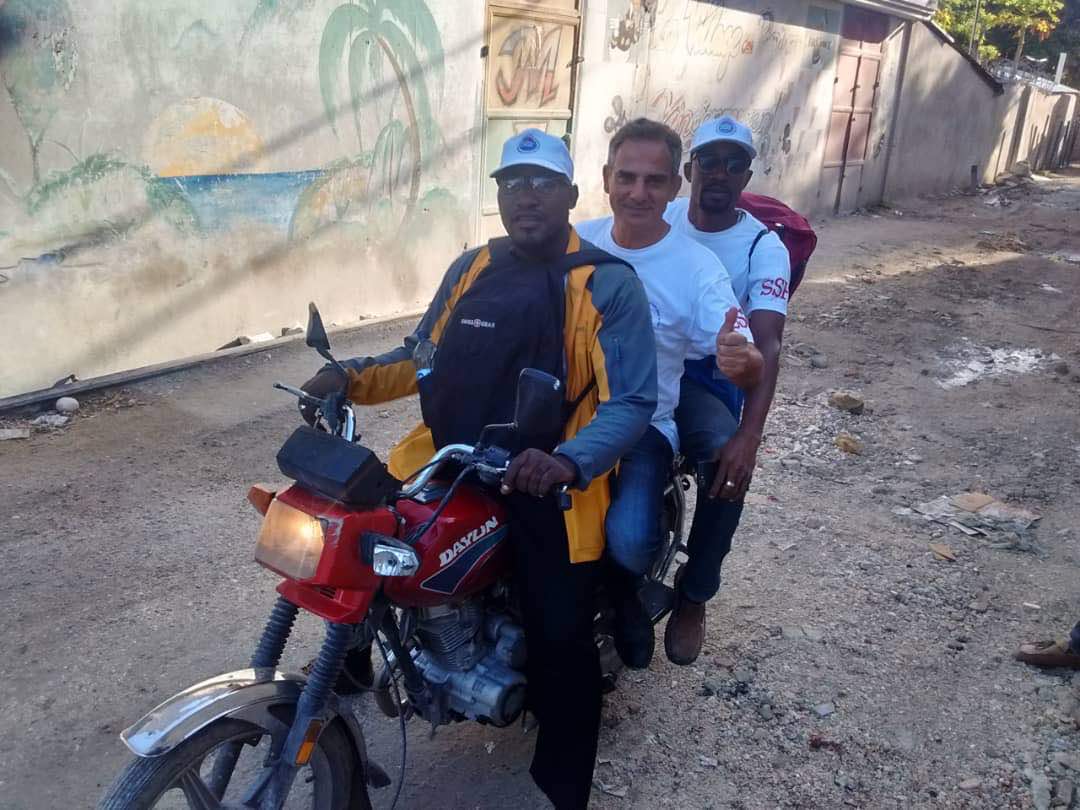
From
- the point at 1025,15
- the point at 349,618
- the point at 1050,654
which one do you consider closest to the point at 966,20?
the point at 1025,15

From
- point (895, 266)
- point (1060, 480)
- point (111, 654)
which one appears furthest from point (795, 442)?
point (895, 266)

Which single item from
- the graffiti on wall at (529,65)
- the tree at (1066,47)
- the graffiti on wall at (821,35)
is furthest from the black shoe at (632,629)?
the tree at (1066,47)

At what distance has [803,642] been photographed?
3541 millimetres

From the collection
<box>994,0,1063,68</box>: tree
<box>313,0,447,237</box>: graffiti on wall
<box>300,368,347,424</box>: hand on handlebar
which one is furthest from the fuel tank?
<box>994,0,1063,68</box>: tree

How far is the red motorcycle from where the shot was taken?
190cm

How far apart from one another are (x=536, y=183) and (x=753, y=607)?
2141mm

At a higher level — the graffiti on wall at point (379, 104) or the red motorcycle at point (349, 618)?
the graffiti on wall at point (379, 104)

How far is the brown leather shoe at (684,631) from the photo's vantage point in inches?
121

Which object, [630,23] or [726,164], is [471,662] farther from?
[630,23]

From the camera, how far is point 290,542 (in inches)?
75.6

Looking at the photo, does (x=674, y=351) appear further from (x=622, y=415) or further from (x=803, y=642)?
(x=803, y=642)

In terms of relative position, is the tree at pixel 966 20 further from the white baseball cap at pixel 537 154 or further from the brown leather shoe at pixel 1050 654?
the white baseball cap at pixel 537 154

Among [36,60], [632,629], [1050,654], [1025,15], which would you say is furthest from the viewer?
[1025,15]

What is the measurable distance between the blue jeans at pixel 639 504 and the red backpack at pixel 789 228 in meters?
1.11
